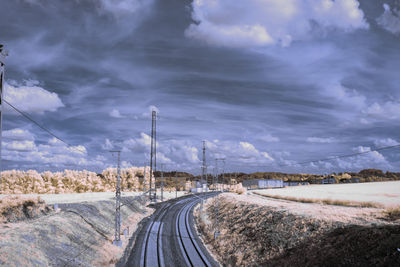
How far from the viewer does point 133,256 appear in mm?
37781

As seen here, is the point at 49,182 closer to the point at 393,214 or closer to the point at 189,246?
the point at 189,246

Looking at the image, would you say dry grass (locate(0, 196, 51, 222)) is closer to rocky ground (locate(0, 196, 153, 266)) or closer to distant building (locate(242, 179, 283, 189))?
rocky ground (locate(0, 196, 153, 266))

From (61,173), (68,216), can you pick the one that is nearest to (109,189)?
(61,173)

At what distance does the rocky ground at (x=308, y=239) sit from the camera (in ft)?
71.6

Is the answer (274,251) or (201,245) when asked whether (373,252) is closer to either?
(274,251)

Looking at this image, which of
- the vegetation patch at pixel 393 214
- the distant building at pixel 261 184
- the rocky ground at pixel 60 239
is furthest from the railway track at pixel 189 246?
the distant building at pixel 261 184

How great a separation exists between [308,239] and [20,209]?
47.8m

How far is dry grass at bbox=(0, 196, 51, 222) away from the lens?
1805 inches

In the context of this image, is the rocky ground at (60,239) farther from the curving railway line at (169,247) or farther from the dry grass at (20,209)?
the curving railway line at (169,247)

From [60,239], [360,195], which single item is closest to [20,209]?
[60,239]

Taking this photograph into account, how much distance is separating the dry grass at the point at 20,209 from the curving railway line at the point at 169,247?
1948cm

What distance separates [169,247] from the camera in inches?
1674

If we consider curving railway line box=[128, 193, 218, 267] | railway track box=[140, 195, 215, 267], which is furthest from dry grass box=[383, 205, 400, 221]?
railway track box=[140, 195, 215, 267]

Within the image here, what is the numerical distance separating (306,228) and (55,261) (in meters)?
28.9
